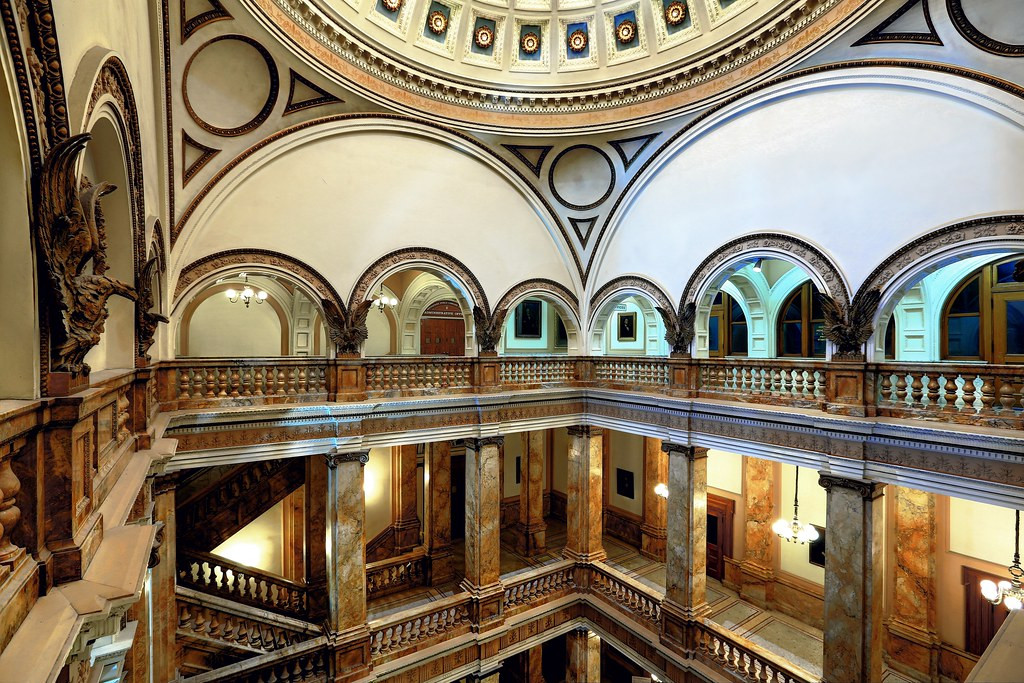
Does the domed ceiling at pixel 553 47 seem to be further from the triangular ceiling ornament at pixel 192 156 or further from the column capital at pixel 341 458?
the column capital at pixel 341 458

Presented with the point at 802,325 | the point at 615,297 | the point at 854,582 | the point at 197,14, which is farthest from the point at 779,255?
the point at 197,14

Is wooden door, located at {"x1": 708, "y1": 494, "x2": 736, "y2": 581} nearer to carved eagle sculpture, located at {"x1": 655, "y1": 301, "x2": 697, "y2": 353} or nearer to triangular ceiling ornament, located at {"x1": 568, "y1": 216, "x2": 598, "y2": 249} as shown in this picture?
carved eagle sculpture, located at {"x1": 655, "y1": 301, "x2": 697, "y2": 353}

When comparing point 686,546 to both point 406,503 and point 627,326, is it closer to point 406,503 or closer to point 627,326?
point 406,503

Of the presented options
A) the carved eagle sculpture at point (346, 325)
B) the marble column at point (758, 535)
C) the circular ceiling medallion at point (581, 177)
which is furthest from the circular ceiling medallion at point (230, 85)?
the marble column at point (758, 535)

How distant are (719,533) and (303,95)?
1230 cm

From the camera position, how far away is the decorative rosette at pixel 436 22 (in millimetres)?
7555

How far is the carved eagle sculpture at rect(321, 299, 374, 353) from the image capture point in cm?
743

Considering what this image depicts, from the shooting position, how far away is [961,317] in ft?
28.3

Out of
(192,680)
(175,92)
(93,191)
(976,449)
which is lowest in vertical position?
(192,680)

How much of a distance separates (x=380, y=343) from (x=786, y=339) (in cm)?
1036

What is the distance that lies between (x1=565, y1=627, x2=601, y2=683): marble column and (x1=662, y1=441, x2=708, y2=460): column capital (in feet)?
14.5

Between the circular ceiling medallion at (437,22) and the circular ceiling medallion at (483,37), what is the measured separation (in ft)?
1.87

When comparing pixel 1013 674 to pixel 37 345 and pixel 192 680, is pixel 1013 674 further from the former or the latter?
pixel 192 680

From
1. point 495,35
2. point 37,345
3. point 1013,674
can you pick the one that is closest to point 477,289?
point 495,35
